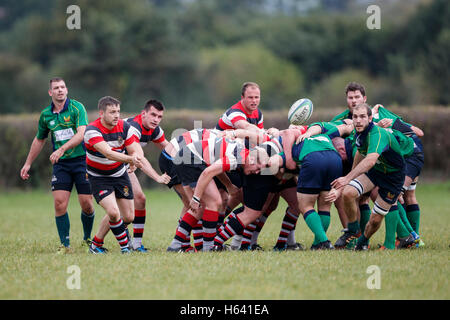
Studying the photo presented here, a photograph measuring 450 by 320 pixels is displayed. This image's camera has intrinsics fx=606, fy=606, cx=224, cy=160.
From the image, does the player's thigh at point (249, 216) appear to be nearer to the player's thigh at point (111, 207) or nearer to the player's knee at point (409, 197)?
the player's thigh at point (111, 207)

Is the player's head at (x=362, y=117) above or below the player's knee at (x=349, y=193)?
above

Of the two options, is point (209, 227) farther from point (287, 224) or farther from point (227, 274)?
point (227, 274)

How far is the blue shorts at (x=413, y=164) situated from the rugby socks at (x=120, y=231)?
3.86 m

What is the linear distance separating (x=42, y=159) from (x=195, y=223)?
11.9 meters

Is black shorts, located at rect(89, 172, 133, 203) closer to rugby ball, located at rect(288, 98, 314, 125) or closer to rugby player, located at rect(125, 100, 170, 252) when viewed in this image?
rugby player, located at rect(125, 100, 170, 252)

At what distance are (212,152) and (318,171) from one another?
1.39 metres

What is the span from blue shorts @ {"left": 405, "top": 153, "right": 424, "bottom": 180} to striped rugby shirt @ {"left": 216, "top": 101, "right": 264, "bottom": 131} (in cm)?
221

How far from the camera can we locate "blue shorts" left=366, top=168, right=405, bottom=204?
735 centimetres

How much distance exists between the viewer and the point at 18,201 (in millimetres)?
17703

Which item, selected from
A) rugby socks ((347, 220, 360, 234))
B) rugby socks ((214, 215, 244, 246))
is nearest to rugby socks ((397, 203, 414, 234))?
rugby socks ((347, 220, 360, 234))

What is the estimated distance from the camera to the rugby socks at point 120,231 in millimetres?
7748

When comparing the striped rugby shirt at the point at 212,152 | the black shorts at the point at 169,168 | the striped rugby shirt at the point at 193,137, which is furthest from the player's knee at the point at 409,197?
the black shorts at the point at 169,168

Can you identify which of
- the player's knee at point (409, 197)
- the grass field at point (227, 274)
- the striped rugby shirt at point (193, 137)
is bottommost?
the grass field at point (227, 274)
